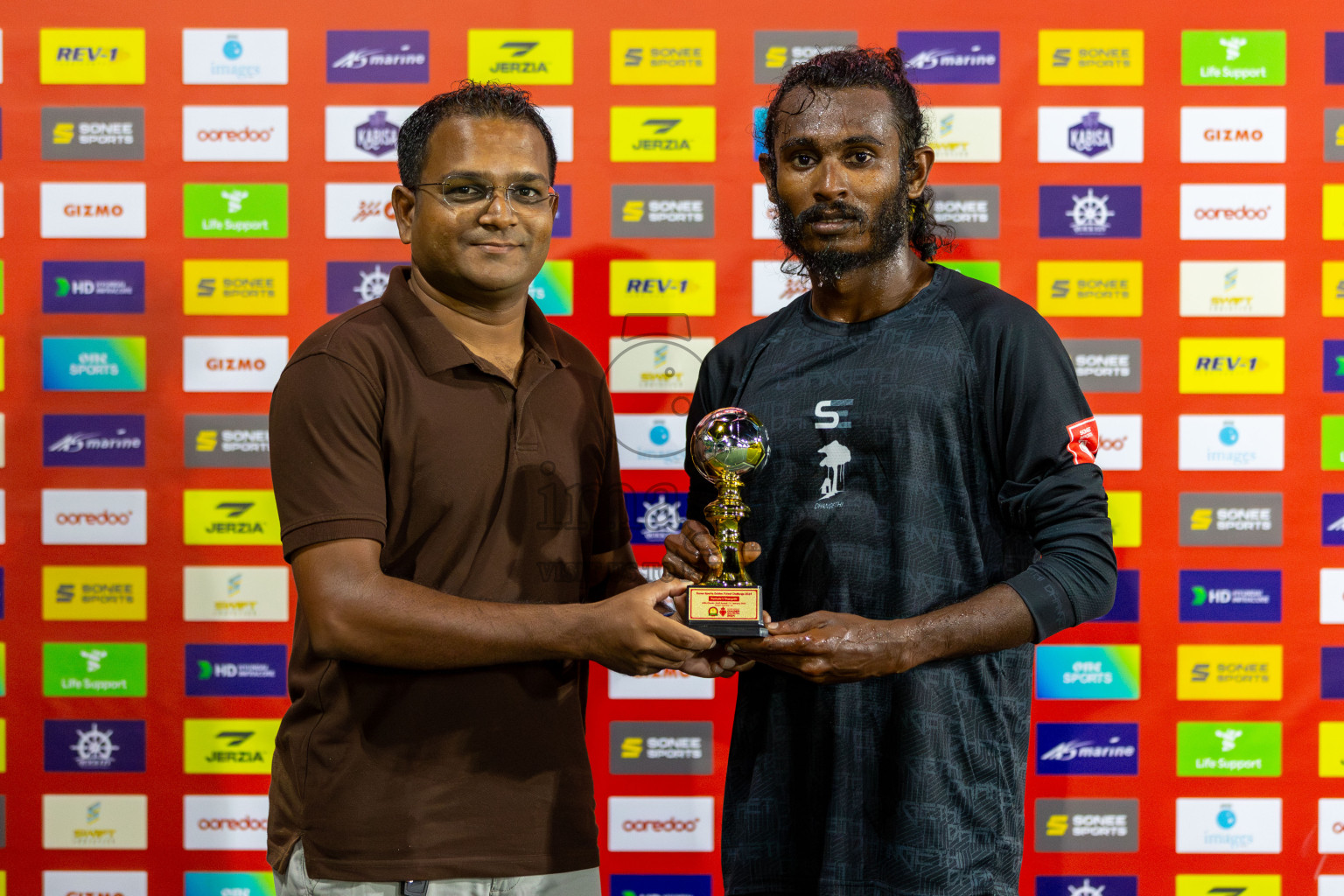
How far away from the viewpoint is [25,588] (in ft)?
8.80

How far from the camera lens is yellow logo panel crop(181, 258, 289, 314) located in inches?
104

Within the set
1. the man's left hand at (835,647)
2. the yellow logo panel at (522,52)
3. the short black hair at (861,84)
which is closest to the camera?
the man's left hand at (835,647)

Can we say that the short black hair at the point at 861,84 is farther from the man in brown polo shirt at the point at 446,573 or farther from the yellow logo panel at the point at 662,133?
the yellow logo panel at the point at 662,133

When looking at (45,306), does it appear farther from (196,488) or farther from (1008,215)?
(1008,215)

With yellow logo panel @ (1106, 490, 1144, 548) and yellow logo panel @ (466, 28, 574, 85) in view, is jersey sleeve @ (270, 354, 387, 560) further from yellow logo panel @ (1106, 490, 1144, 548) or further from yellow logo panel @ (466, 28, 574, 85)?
yellow logo panel @ (1106, 490, 1144, 548)

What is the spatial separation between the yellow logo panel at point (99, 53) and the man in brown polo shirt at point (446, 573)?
1388 mm

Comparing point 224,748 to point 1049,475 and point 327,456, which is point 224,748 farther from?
point 1049,475

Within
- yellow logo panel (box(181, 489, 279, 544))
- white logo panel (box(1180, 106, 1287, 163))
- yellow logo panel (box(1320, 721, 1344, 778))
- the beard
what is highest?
white logo panel (box(1180, 106, 1287, 163))

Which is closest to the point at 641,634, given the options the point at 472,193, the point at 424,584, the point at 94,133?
the point at 424,584

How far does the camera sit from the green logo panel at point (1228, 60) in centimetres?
261

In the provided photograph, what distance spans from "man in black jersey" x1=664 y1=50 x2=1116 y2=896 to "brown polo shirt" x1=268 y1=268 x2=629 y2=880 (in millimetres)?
309

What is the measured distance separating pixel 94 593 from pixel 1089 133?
3.04m

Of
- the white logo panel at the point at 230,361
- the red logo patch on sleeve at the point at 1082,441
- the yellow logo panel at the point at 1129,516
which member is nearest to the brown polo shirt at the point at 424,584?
the red logo patch on sleeve at the point at 1082,441

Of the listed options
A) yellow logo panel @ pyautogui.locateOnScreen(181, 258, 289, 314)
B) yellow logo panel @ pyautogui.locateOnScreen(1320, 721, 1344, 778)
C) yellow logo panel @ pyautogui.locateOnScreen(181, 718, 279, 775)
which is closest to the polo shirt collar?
yellow logo panel @ pyautogui.locateOnScreen(181, 258, 289, 314)
